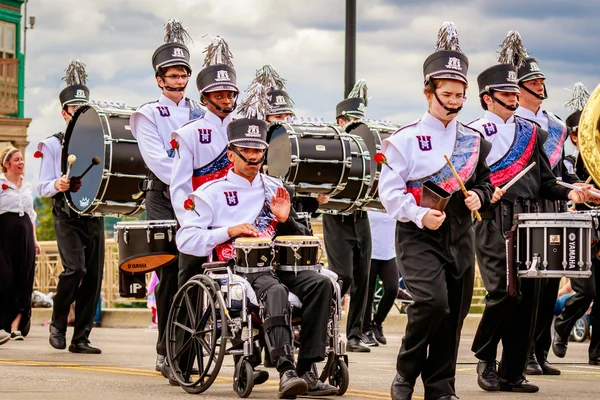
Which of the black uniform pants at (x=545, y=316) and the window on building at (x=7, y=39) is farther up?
the window on building at (x=7, y=39)

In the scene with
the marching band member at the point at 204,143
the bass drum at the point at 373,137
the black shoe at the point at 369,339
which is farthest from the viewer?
the black shoe at the point at 369,339

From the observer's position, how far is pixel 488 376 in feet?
33.1

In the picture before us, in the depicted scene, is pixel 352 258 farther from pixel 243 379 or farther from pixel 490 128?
pixel 243 379

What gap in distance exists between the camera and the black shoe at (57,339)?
44.3 ft

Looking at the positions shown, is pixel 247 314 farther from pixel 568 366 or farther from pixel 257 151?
pixel 568 366

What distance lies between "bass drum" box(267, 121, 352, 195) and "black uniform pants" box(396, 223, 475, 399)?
4.51 m

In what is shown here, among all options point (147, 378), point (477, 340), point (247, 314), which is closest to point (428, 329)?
point (247, 314)

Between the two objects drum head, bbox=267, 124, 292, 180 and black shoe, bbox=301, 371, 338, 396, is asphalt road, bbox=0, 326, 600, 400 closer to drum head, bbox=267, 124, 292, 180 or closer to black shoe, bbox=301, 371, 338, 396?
black shoe, bbox=301, 371, 338, 396

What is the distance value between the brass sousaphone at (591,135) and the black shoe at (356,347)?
19.5 feet

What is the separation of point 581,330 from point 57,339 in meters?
6.35

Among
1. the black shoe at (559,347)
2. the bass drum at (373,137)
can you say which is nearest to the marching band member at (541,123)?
the black shoe at (559,347)

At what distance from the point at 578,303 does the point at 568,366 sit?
821 millimetres

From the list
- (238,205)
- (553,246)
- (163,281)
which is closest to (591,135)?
(553,246)

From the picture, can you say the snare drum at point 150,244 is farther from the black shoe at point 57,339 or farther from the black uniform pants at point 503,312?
the black shoe at point 57,339
